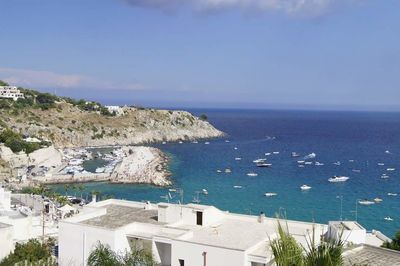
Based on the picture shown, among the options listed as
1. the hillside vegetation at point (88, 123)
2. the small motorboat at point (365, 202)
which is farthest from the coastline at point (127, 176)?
the hillside vegetation at point (88, 123)

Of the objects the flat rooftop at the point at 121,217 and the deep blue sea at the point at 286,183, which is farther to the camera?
the deep blue sea at the point at 286,183

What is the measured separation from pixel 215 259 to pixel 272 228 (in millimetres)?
4485

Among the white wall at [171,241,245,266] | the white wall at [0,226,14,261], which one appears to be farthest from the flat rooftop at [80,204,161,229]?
the white wall at [0,226,14,261]

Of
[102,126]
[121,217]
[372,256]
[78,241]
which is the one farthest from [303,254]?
[102,126]

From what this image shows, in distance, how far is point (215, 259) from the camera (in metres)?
17.8

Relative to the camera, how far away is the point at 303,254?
678 centimetres

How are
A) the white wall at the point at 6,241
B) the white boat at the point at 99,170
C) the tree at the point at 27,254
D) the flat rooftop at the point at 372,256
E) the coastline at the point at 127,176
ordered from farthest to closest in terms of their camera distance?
the white boat at the point at 99,170 → the coastline at the point at 127,176 → the white wall at the point at 6,241 → the tree at the point at 27,254 → the flat rooftop at the point at 372,256

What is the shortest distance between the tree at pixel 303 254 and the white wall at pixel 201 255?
10.9m

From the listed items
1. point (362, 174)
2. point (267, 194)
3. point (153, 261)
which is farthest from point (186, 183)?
point (153, 261)

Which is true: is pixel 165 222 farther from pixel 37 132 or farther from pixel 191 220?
pixel 37 132

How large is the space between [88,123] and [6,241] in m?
85.7

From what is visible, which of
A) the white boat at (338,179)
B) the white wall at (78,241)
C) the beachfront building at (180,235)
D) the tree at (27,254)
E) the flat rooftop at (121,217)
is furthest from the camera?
the white boat at (338,179)

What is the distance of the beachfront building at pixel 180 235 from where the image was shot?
17.9 metres

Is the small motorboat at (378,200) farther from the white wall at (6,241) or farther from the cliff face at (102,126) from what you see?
the cliff face at (102,126)
